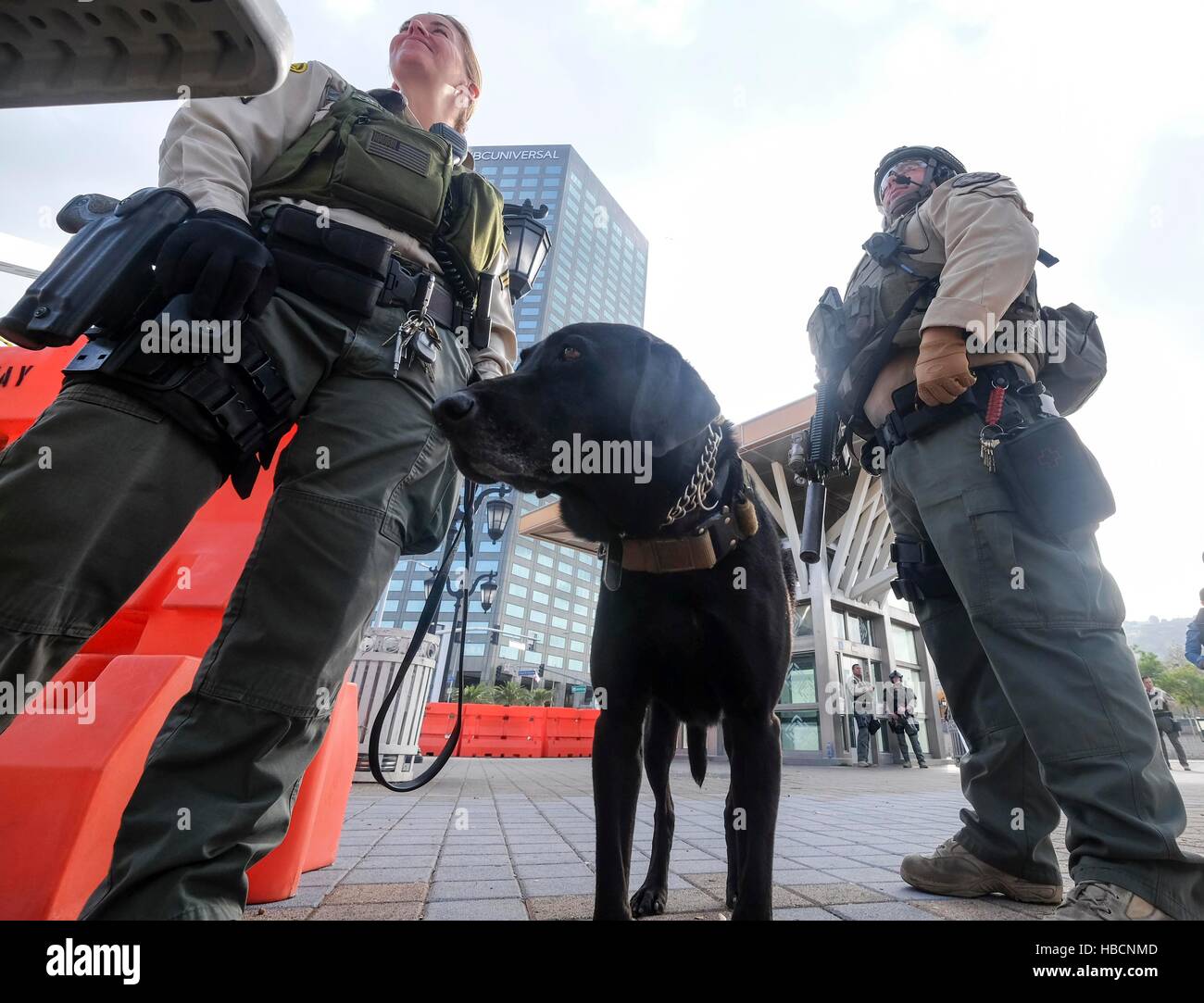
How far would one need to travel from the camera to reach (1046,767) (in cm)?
164

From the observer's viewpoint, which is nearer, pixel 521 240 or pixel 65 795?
pixel 65 795

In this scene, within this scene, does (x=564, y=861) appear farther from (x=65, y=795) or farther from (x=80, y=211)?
(x=80, y=211)

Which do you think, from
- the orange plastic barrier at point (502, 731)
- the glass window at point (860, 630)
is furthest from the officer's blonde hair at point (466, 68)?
the glass window at point (860, 630)

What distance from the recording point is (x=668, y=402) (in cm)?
203

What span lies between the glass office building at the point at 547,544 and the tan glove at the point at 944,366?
69980mm

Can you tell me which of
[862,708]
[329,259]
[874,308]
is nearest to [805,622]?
[862,708]

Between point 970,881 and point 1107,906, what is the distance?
92 centimetres

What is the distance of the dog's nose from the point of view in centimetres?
166

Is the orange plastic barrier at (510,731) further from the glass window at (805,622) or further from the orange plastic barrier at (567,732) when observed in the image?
the glass window at (805,622)

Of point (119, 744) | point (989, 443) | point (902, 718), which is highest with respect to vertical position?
point (989, 443)

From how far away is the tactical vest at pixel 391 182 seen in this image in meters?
1.66

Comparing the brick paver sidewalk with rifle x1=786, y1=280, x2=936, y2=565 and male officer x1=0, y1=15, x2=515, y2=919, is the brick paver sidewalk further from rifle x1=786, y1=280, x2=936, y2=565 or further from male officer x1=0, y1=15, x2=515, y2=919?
rifle x1=786, y1=280, x2=936, y2=565

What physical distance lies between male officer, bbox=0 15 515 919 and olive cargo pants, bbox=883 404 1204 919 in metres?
1.71
